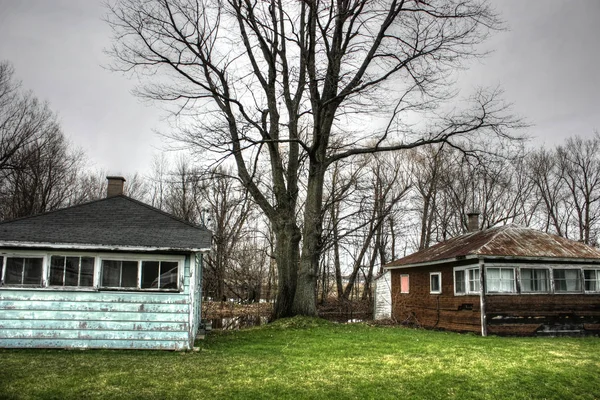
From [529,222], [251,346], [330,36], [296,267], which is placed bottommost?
[251,346]

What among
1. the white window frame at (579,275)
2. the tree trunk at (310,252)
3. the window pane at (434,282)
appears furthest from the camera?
the window pane at (434,282)

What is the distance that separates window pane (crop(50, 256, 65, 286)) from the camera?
11.7 meters

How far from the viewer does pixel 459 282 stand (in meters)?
19.1

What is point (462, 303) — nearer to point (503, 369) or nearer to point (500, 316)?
point (500, 316)

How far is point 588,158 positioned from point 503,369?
34.7 metres

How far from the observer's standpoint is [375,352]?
11.8 metres

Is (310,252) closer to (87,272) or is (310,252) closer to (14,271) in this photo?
(87,272)

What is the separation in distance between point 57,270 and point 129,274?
1.67 metres

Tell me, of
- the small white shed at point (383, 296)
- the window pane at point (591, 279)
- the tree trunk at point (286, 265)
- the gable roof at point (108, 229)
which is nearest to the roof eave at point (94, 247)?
the gable roof at point (108, 229)

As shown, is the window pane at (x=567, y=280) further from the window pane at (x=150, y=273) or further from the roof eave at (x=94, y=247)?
the window pane at (x=150, y=273)

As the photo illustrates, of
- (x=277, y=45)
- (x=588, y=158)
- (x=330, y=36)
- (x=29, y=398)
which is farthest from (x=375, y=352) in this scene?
(x=588, y=158)

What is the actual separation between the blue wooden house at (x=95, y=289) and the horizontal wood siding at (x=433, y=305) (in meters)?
10.9

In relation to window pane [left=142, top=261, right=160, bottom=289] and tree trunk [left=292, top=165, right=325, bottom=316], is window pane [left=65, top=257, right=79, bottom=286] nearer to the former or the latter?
window pane [left=142, top=261, right=160, bottom=289]

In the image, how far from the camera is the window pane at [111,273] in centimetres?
1186
